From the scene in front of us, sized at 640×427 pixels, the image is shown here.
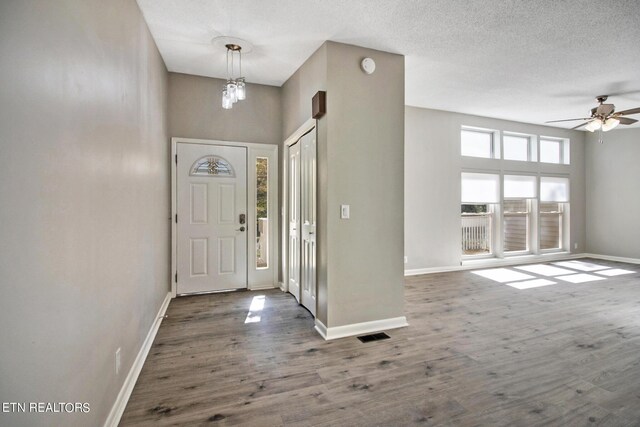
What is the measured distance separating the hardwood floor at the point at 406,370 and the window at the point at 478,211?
2.48m

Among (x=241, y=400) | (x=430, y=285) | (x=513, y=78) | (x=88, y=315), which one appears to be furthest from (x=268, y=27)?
(x=430, y=285)

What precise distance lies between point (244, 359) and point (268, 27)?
2.98 meters

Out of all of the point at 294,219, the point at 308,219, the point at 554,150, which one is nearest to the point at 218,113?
the point at 294,219

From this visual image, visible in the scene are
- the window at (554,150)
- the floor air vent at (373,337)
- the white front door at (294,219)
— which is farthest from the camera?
the window at (554,150)

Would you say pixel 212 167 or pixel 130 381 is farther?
pixel 212 167

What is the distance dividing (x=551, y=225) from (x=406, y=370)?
700 centimetres

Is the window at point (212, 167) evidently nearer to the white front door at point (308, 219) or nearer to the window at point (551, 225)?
the white front door at point (308, 219)

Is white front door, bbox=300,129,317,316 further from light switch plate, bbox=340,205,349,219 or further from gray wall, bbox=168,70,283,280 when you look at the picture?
gray wall, bbox=168,70,283,280

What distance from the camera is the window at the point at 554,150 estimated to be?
22.9 feet

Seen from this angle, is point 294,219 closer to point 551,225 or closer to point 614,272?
point 614,272

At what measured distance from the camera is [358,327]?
3.03 metres

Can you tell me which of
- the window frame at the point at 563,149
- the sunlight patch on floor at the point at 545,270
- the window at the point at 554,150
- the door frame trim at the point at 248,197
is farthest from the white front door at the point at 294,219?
the window frame at the point at 563,149

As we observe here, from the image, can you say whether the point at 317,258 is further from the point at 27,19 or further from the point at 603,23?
the point at 603,23

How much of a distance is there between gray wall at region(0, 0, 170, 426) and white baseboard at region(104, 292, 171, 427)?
8 centimetres
